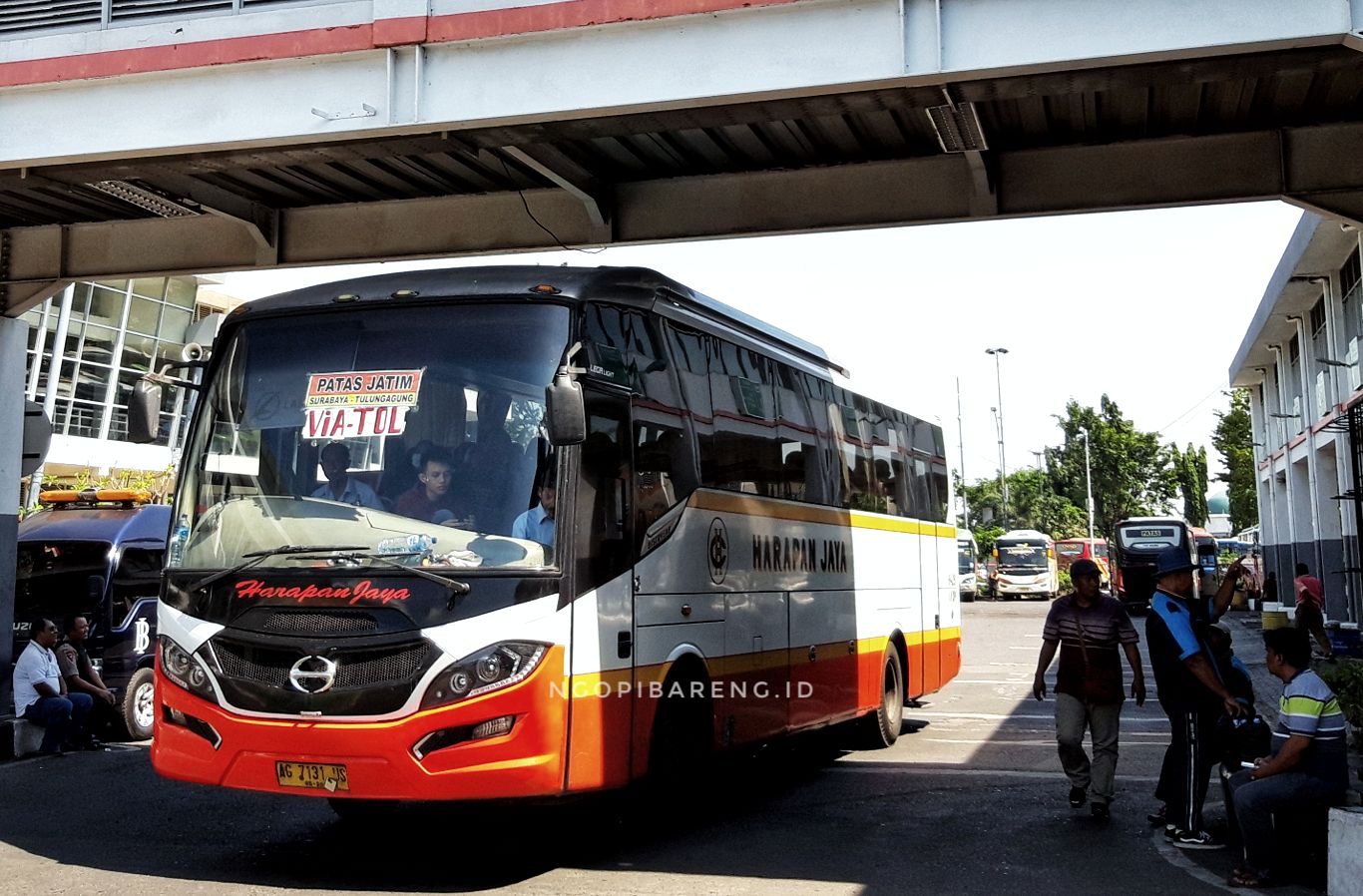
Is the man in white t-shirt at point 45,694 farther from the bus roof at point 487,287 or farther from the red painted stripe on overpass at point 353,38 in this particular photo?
the bus roof at point 487,287

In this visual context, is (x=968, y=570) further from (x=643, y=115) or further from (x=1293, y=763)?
(x=1293, y=763)

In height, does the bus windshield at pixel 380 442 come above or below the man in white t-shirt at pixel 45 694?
above

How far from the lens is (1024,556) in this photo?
53.3 m

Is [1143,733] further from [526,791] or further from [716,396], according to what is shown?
[526,791]

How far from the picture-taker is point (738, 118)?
976 cm

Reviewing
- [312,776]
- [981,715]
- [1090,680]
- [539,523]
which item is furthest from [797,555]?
[981,715]

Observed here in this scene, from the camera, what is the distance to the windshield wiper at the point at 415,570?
7.46 m

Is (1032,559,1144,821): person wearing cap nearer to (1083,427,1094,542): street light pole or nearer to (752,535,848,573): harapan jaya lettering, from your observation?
(752,535,848,573): harapan jaya lettering

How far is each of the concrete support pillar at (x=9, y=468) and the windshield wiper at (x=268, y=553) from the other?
8032 millimetres

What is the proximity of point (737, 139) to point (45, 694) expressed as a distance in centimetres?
839

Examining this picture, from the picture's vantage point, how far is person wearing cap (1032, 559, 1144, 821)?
9.80m

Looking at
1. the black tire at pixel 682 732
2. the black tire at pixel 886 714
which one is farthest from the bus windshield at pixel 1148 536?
the black tire at pixel 682 732

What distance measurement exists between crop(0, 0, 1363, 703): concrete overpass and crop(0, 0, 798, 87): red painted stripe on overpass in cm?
2

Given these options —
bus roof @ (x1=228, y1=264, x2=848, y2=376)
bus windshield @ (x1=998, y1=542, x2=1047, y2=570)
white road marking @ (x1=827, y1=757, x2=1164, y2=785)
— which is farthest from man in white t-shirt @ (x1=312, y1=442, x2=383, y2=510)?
bus windshield @ (x1=998, y1=542, x2=1047, y2=570)
